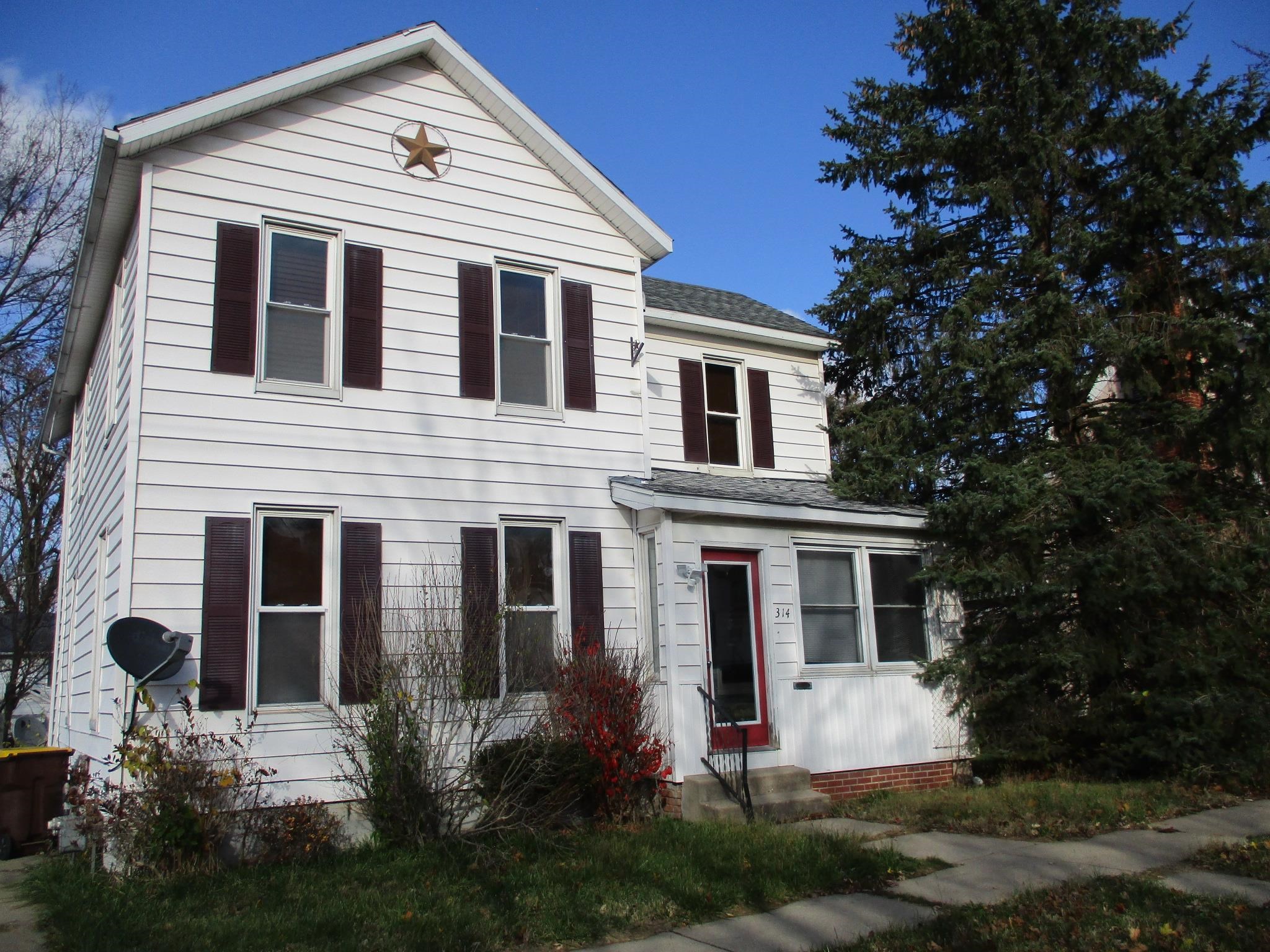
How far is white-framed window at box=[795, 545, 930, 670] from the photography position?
37.6 feet

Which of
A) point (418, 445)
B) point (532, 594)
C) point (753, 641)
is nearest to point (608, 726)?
point (532, 594)

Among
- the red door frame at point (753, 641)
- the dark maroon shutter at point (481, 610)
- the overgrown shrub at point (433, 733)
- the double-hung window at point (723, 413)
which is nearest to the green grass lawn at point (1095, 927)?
the overgrown shrub at point (433, 733)

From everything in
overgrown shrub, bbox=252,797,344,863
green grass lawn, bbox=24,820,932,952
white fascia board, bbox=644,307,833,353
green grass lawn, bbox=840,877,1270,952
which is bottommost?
green grass lawn, bbox=840,877,1270,952

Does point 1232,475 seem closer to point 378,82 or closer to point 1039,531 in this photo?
point 1039,531

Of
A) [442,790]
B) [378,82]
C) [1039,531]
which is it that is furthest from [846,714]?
[378,82]

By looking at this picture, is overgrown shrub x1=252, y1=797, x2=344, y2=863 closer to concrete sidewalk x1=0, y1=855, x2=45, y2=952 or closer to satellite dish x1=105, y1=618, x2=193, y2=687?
satellite dish x1=105, y1=618, x2=193, y2=687

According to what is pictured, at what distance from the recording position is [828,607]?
11609mm

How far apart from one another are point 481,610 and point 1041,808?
18.7 feet

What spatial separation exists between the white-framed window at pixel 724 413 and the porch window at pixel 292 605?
18.3 ft

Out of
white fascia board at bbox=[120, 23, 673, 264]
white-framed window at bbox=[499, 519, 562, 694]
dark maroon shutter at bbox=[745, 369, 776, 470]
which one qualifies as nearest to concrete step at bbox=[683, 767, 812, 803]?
white-framed window at bbox=[499, 519, 562, 694]

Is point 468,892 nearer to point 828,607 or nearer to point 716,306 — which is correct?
point 828,607

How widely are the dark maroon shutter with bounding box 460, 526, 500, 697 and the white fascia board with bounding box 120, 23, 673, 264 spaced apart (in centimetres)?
426

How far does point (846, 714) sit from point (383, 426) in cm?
605

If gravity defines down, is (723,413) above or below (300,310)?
below
